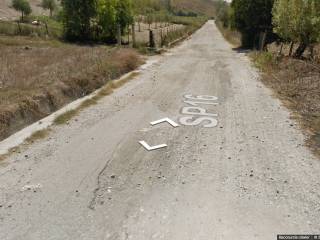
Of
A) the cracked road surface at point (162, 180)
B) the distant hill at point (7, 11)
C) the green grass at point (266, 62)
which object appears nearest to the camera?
the cracked road surface at point (162, 180)

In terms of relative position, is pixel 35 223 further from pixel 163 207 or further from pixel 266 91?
pixel 266 91

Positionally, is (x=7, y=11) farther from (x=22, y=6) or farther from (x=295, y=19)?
(x=295, y=19)

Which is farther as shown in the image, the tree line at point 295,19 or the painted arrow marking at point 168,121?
the tree line at point 295,19

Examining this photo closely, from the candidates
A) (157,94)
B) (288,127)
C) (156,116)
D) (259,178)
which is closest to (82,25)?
(157,94)

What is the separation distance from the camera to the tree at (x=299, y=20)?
1203 centimetres

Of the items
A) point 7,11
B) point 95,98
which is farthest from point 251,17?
point 7,11

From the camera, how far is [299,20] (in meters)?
12.7

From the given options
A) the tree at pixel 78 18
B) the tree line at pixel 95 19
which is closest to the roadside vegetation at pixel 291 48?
the tree line at pixel 95 19

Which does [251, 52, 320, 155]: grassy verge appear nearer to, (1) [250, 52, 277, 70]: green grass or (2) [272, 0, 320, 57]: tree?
(1) [250, 52, 277, 70]: green grass

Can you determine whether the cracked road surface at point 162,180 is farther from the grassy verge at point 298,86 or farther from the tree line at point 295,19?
the tree line at point 295,19

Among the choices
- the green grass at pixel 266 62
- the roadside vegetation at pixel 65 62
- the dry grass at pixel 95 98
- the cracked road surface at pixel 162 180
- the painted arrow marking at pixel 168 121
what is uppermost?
the roadside vegetation at pixel 65 62

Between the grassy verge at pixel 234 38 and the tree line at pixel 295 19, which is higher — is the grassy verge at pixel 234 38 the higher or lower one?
the lower one

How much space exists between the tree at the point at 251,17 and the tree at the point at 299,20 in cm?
471

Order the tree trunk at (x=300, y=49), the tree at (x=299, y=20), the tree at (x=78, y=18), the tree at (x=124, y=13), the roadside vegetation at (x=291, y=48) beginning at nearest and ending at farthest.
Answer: the roadside vegetation at (x=291, y=48) < the tree at (x=299, y=20) < the tree trunk at (x=300, y=49) < the tree at (x=78, y=18) < the tree at (x=124, y=13)
